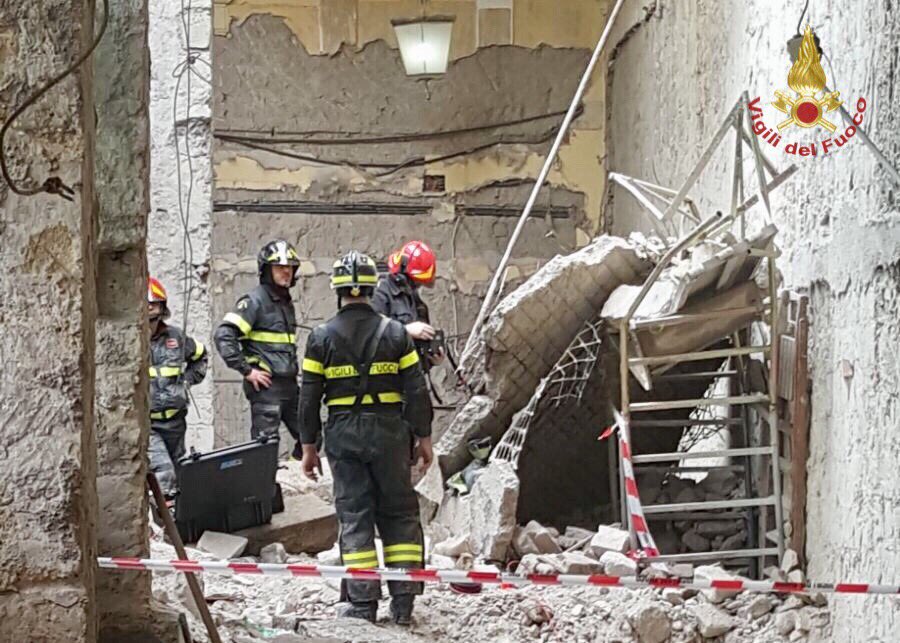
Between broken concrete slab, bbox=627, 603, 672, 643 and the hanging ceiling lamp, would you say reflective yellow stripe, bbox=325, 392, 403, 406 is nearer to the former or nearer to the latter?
broken concrete slab, bbox=627, 603, 672, 643

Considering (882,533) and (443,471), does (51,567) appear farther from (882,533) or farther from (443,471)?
(443,471)

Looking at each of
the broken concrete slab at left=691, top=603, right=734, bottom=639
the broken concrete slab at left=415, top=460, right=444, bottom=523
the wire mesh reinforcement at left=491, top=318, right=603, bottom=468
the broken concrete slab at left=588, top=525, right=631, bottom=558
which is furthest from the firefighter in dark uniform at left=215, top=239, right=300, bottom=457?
the broken concrete slab at left=691, top=603, right=734, bottom=639

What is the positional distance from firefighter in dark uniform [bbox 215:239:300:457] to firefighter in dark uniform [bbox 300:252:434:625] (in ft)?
6.94

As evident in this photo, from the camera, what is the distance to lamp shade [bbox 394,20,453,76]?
10.8m

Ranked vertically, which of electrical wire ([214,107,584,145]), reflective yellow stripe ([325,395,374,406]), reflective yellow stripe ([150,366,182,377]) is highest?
electrical wire ([214,107,584,145])

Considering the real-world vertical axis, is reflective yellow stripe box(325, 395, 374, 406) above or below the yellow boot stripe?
above

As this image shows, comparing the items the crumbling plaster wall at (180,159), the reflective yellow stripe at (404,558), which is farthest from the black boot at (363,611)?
the crumbling plaster wall at (180,159)

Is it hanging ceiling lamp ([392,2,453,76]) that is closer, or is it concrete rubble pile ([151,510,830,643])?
concrete rubble pile ([151,510,830,643])

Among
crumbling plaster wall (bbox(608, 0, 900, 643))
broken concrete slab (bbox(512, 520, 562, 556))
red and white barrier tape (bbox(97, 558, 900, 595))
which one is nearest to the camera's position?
red and white barrier tape (bbox(97, 558, 900, 595))

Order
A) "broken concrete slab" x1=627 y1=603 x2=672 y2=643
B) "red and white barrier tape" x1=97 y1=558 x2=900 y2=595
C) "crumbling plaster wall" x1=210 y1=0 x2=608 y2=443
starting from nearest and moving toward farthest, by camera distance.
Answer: "red and white barrier tape" x1=97 y1=558 x2=900 y2=595 < "broken concrete slab" x1=627 y1=603 x2=672 y2=643 < "crumbling plaster wall" x1=210 y1=0 x2=608 y2=443

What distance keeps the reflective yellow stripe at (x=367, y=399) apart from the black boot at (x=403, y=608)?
3.26ft

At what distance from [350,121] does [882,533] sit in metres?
9.37

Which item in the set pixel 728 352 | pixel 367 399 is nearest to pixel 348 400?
pixel 367 399

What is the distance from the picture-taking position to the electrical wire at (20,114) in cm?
355
